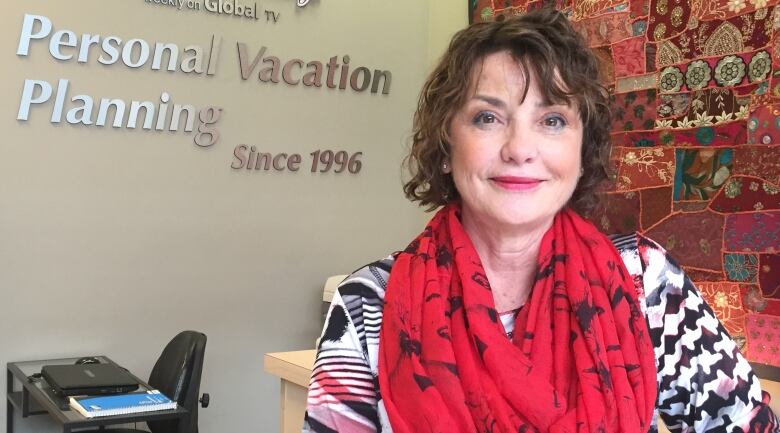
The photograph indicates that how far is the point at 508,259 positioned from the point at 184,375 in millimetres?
1952

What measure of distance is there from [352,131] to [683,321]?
2.72 meters

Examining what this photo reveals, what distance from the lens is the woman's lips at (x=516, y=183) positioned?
3.94 ft

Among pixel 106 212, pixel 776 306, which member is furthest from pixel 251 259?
pixel 776 306

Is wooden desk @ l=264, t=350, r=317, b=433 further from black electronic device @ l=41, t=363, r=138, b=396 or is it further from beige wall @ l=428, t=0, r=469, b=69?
beige wall @ l=428, t=0, r=469, b=69

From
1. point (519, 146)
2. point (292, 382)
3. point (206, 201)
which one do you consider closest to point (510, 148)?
point (519, 146)

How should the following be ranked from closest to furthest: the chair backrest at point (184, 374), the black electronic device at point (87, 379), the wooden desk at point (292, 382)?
the wooden desk at point (292, 382) < the black electronic device at point (87, 379) < the chair backrest at point (184, 374)

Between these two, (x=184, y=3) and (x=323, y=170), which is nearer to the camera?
(x=184, y=3)

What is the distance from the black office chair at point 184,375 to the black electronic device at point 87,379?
128mm

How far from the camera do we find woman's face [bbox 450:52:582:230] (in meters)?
1.21

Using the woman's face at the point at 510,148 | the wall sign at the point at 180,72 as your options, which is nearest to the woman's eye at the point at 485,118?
the woman's face at the point at 510,148

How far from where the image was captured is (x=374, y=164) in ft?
12.8

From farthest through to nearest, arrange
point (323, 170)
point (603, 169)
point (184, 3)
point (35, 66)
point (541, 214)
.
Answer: point (323, 170), point (184, 3), point (35, 66), point (603, 169), point (541, 214)

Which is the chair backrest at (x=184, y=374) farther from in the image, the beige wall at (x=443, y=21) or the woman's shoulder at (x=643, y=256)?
the woman's shoulder at (x=643, y=256)

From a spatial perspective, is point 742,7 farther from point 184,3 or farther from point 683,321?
point 184,3
